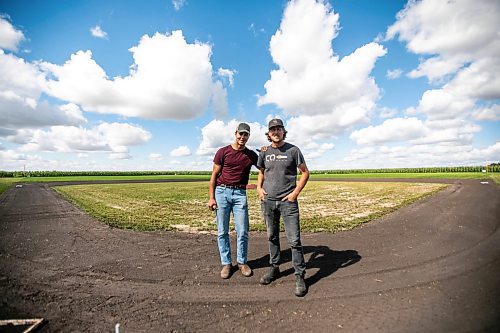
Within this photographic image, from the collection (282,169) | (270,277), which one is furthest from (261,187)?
(270,277)

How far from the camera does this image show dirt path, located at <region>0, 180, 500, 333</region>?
3.44m

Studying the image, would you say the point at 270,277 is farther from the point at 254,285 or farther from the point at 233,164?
the point at 233,164

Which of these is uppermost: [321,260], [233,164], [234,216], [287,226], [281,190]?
[233,164]

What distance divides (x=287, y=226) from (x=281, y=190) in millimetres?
593

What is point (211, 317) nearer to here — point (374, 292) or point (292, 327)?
point (292, 327)

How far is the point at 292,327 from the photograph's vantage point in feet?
10.9

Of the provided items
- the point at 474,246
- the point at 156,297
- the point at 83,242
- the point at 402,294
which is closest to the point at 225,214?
the point at 156,297

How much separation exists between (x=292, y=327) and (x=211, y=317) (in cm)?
101

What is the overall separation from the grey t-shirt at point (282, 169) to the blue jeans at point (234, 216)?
2.08 feet

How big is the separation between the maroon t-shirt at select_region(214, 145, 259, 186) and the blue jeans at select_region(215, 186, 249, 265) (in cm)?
17

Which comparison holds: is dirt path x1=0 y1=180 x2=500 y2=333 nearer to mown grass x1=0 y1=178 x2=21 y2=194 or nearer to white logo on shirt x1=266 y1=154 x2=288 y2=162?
white logo on shirt x1=266 y1=154 x2=288 y2=162

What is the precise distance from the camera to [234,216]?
5.18 m

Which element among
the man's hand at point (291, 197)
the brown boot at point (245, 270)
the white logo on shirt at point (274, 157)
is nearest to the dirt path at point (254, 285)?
the brown boot at point (245, 270)

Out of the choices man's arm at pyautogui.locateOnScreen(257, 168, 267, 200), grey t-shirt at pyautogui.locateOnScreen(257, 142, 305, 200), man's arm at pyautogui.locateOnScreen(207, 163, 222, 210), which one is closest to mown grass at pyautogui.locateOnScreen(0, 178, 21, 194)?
man's arm at pyautogui.locateOnScreen(207, 163, 222, 210)
